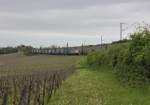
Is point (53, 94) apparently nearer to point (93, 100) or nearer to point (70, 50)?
point (93, 100)

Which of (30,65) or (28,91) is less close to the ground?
(28,91)

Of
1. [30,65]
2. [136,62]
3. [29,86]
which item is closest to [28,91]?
[29,86]

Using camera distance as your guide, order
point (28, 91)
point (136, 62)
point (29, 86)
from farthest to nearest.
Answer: point (136, 62) → point (29, 86) → point (28, 91)

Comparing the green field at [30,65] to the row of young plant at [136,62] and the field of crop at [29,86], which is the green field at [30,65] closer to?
the field of crop at [29,86]

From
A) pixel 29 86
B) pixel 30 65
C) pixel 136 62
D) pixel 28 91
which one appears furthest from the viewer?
pixel 30 65

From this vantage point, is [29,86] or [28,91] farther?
[29,86]

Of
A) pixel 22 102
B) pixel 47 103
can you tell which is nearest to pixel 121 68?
pixel 47 103

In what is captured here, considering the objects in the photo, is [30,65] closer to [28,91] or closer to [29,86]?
[29,86]

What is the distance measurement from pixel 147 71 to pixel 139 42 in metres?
3.64

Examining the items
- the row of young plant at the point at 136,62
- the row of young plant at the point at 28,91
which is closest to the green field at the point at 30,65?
the row of young plant at the point at 136,62

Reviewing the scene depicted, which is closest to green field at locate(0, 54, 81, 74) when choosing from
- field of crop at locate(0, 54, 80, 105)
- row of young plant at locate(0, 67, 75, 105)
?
field of crop at locate(0, 54, 80, 105)

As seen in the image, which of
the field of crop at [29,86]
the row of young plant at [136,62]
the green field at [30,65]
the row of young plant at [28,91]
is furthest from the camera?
the green field at [30,65]

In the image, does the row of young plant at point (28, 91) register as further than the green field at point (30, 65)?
No

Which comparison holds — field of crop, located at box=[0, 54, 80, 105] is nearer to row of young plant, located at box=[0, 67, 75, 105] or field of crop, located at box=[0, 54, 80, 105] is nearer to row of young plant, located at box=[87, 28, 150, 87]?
row of young plant, located at box=[0, 67, 75, 105]
